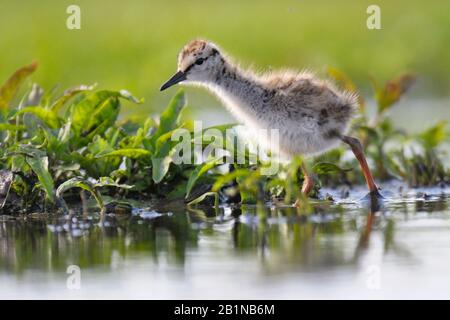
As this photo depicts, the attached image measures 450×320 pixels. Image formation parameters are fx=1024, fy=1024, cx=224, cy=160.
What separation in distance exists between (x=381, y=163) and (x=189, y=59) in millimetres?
1992

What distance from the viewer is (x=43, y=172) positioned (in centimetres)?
659

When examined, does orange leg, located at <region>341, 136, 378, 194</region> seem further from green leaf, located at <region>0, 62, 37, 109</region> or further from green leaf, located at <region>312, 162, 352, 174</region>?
green leaf, located at <region>0, 62, 37, 109</region>

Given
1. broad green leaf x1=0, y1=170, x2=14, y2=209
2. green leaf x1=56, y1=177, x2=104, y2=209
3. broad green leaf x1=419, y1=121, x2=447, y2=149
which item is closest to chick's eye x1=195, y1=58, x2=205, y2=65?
green leaf x1=56, y1=177, x2=104, y2=209

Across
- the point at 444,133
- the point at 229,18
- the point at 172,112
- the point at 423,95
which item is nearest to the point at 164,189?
the point at 172,112

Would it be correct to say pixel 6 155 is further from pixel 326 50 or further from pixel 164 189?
pixel 326 50

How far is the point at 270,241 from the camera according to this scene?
18.7 ft

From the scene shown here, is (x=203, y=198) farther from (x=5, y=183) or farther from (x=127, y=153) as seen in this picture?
(x=5, y=183)

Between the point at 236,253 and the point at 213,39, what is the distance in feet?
28.5

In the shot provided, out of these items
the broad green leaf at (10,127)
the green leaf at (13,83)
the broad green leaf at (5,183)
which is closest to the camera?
the broad green leaf at (5,183)

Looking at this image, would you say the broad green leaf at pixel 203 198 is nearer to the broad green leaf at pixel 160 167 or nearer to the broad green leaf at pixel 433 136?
the broad green leaf at pixel 160 167

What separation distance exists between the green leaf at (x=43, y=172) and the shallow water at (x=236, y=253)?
20cm

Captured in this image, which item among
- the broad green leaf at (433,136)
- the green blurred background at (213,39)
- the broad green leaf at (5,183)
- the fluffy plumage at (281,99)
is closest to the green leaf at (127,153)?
the broad green leaf at (5,183)

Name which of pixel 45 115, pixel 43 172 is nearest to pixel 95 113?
pixel 45 115

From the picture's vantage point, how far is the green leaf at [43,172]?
656 centimetres
